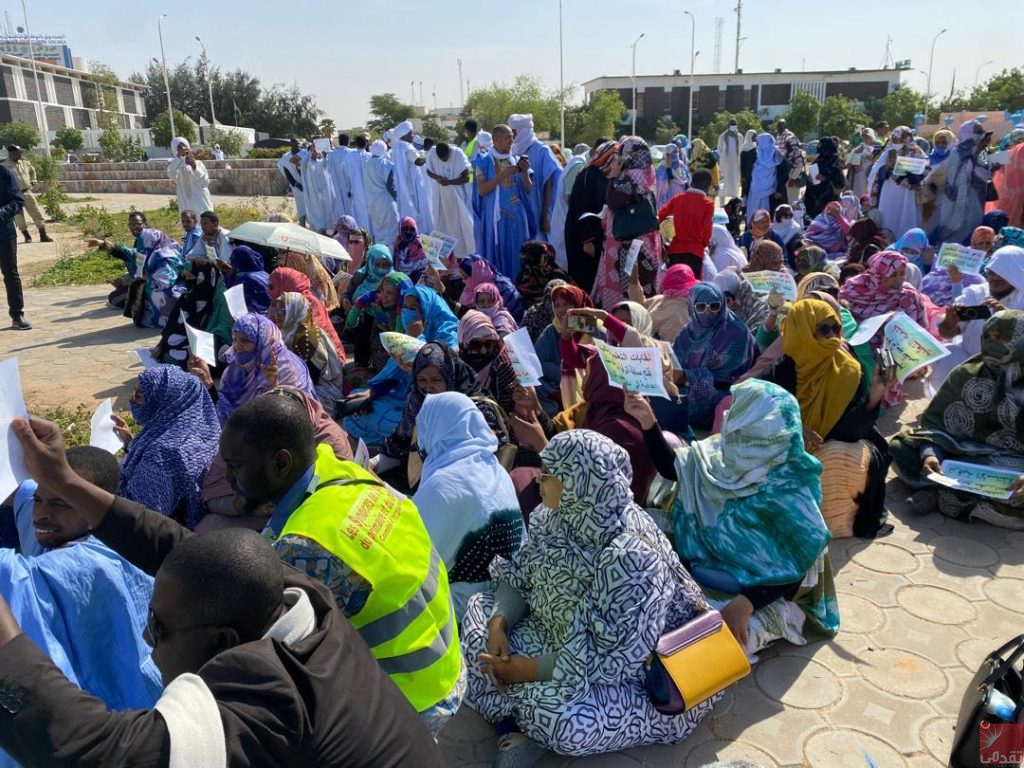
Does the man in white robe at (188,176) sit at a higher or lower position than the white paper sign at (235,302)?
higher

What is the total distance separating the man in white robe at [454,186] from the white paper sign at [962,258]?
540 cm

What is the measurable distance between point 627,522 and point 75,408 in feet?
17.8

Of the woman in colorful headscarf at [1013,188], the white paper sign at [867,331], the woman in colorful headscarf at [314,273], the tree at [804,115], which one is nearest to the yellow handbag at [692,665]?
the white paper sign at [867,331]

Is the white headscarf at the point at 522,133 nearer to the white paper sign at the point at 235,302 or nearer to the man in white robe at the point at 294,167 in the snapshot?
the white paper sign at the point at 235,302

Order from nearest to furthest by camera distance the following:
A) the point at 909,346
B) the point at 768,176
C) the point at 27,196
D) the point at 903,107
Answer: the point at 909,346 → the point at 768,176 → the point at 27,196 → the point at 903,107

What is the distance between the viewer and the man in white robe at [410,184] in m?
11.5

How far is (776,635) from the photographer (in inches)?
117

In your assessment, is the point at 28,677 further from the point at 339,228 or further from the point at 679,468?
the point at 339,228

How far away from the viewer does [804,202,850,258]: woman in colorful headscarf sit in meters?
8.79

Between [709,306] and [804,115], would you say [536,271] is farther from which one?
[804,115]

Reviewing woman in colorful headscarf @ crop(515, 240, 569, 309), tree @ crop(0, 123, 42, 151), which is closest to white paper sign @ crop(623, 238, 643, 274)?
woman in colorful headscarf @ crop(515, 240, 569, 309)

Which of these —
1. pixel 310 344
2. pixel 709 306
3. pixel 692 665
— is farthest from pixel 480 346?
pixel 692 665

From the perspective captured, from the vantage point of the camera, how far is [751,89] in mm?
65812

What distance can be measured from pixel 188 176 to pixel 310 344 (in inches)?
280
